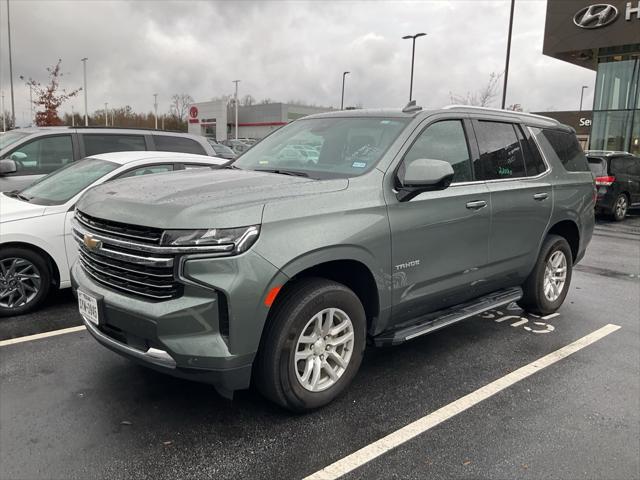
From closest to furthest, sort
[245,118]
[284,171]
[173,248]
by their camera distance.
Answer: [173,248], [284,171], [245,118]

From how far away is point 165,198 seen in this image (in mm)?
2922

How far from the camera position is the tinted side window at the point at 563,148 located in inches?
203

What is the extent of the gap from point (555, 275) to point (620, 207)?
35.5ft

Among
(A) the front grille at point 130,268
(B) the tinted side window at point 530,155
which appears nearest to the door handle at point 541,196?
(B) the tinted side window at point 530,155

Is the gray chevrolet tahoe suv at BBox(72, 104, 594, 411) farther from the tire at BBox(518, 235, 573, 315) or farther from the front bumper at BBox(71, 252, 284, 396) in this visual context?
the tire at BBox(518, 235, 573, 315)

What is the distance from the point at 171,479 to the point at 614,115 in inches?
1170

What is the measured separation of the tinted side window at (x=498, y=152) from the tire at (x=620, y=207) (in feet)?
37.0

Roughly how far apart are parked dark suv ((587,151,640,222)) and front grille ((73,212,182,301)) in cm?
1391

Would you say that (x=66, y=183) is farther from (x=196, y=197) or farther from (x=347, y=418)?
(x=347, y=418)

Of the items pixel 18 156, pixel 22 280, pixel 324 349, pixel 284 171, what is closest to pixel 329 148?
pixel 284 171

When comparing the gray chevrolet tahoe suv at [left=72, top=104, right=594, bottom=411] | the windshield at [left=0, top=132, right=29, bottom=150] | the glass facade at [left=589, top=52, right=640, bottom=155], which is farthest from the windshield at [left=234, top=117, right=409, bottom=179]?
the glass facade at [left=589, top=52, right=640, bottom=155]

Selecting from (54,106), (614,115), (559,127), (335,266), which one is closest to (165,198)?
(335,266)

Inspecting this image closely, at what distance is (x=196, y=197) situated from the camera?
115 inches

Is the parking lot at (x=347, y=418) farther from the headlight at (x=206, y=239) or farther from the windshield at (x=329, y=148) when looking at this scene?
the windshield at (x=329, y=148)
